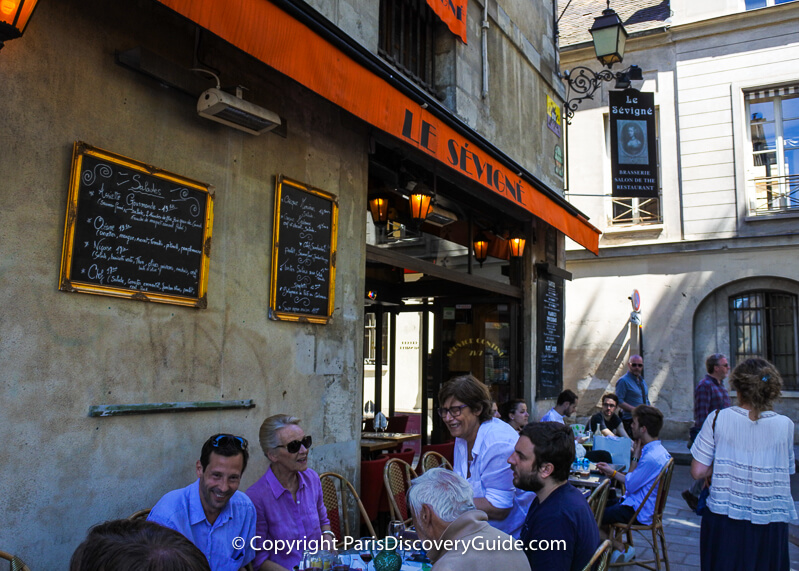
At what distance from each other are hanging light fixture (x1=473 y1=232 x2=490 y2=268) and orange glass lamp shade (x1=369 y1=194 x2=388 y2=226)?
2306 millimetres

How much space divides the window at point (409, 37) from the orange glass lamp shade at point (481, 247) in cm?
225

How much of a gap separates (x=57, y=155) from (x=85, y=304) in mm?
754

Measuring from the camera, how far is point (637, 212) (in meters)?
15.6

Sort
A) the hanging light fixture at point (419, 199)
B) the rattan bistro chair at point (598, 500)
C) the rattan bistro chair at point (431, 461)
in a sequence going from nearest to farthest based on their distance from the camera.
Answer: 1. the rattan bistro chair at point (598, 500)
2. the rattan bistro chair at point (431, 461)
3. the hanging light fixture at point (419, 199)

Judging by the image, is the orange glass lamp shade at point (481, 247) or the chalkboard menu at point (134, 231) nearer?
the chalkboard menu at point (134, 231)

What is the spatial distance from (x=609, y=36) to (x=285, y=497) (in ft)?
27.3

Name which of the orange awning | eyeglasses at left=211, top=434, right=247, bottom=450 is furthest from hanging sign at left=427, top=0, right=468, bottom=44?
eyeglasses at left=211, top=434, right=247, bottom=450

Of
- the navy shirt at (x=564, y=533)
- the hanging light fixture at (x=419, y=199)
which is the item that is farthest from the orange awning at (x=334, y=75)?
the navy shirt at (x=564, y=533)

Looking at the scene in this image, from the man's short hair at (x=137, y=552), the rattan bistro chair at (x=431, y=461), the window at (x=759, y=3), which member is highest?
the window at (x=759, y=3)

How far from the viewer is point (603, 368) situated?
15.5 metres

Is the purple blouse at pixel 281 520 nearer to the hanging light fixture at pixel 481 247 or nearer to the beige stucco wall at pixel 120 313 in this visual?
the beige stucco wall at pixel 120 313

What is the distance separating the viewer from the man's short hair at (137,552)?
1142 millimetres

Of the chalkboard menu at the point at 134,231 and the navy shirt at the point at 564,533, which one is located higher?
the chalkboard menu at the point at 134,231

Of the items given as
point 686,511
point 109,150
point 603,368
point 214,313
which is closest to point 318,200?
point 214,313
